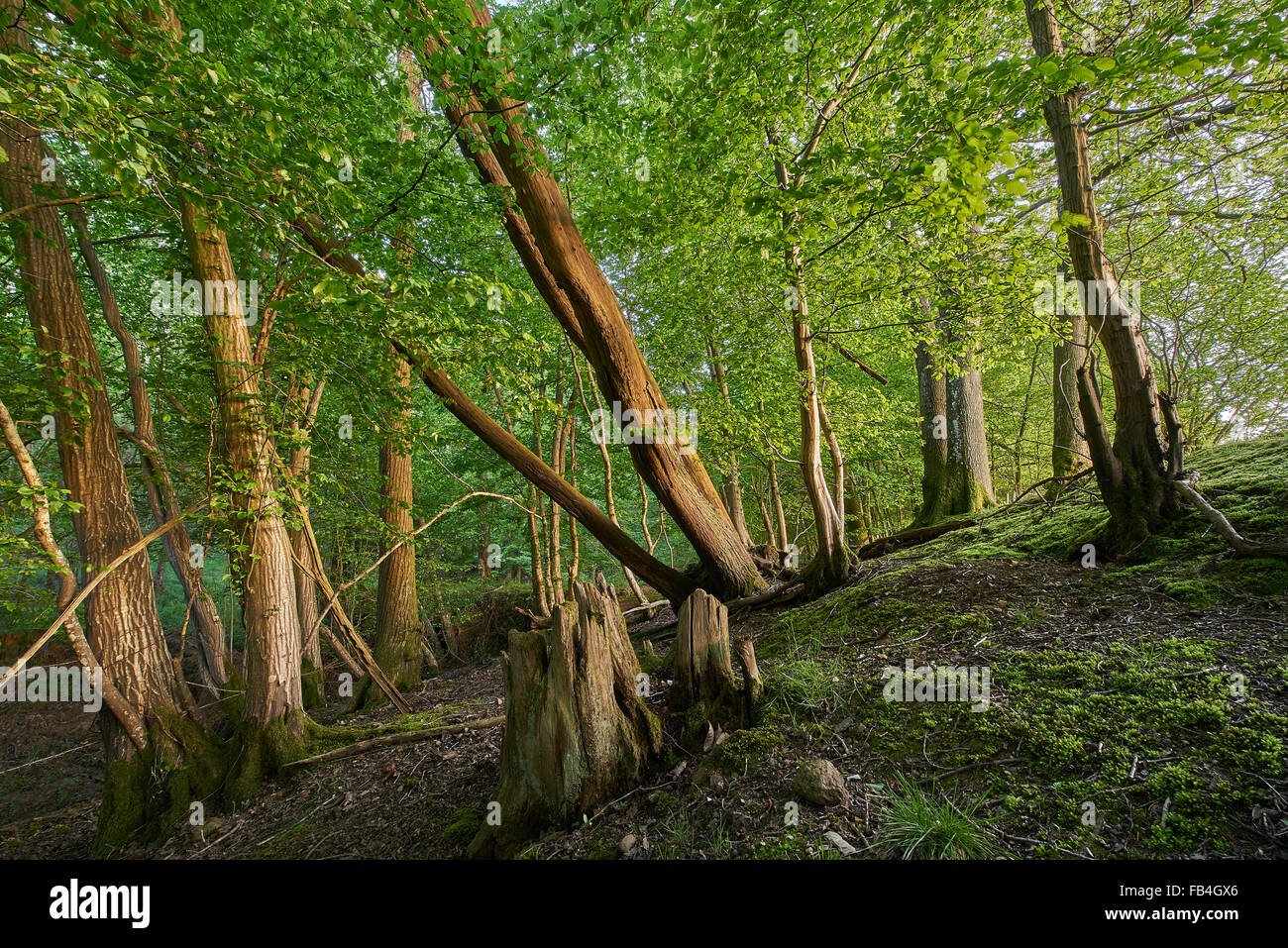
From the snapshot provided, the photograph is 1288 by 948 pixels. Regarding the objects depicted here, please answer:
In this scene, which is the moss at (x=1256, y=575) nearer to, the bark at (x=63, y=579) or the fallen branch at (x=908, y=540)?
the fallen branch at (x=908, y=540)

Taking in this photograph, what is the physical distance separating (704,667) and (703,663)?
1.0 inches

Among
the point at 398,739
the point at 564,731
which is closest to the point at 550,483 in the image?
the point at 398,739

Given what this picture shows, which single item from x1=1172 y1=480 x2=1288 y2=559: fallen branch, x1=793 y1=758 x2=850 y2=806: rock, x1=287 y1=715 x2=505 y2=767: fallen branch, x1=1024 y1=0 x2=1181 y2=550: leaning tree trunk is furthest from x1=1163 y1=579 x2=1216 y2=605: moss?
x1=287 y1=715 x2=505 y2=767: fallen branch

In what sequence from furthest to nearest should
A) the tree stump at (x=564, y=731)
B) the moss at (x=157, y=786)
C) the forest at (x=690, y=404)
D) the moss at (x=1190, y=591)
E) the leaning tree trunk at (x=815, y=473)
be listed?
the leaning tree trunk at (x=815, y=473), the moss at (x=157, y=786), the moss at (x=1190, y=591), the tree stump at (x=564, y=731), the forest at (x=690, y=404)

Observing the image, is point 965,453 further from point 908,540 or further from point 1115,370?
point 1115,370

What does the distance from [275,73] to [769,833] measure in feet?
27.4

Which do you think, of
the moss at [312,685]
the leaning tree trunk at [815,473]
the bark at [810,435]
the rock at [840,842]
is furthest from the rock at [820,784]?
the moss at [312,685]

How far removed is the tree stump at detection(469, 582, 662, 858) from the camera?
8.50 feet

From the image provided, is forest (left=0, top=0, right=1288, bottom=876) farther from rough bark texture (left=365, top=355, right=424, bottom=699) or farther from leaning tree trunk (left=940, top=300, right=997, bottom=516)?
leaning tree trunk (left=940, top=300, right=997, bottom=516)

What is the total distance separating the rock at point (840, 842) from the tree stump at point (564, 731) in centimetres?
111

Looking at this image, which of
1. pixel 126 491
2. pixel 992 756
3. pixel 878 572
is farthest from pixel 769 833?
pixel 126 491

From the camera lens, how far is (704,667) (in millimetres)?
3113

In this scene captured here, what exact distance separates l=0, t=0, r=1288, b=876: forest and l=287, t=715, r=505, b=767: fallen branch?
0.27ft

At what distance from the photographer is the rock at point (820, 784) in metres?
2.08
